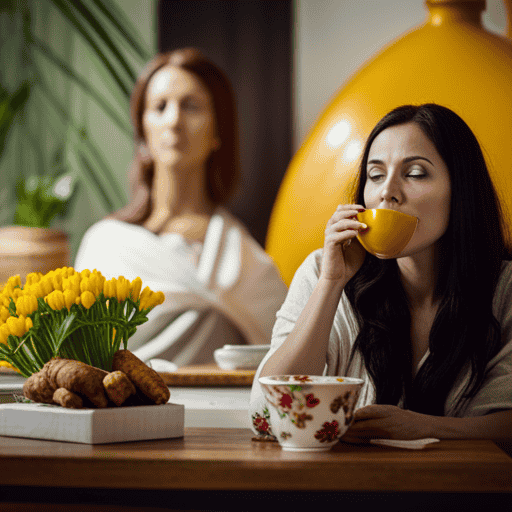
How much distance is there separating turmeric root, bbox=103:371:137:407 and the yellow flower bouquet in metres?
0.06

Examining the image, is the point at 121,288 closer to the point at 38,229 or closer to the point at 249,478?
the point at 249,478

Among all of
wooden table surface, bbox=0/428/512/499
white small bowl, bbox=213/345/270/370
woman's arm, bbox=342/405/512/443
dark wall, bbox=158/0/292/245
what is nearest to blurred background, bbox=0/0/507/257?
dark wall, bbox=158/0/292/245

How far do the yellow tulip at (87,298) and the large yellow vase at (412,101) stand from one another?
83 centimetres

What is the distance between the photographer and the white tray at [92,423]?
2.33 feet

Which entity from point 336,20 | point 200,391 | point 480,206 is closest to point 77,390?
point 200,391

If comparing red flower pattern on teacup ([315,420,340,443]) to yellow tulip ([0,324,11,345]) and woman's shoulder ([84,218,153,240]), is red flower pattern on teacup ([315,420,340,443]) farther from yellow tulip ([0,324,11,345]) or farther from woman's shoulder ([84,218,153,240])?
woman's shoulder ([84,218,153,240])

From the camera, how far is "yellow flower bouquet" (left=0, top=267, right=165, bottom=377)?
756 mm

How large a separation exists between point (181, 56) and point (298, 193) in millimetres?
540

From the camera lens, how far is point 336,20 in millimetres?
2070

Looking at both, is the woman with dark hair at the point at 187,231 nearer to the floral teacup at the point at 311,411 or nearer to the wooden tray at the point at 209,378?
the wooden tray at the point at 209,378

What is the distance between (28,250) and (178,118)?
50 cm

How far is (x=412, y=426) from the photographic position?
797 mm

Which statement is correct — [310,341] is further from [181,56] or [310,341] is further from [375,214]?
[181,56]

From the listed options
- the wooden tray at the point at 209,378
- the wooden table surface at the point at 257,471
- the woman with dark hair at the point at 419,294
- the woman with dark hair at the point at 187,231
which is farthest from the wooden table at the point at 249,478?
the woman with dark hair at the point at 187,231
